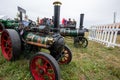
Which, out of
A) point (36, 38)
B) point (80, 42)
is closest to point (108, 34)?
point (80, 42)

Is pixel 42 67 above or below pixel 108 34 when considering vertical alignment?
below

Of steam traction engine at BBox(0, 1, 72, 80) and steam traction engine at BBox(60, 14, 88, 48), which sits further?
steam traction engine at BBox(60, 14, 88, 48)

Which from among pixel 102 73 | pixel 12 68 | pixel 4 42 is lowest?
pixel 102 73

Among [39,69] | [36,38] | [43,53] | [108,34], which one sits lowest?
[39,69]

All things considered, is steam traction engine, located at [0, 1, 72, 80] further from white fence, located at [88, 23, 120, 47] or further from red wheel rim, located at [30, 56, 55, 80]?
white fence, located at [88, 23, 120, 47]

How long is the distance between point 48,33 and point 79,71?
1.32 meters

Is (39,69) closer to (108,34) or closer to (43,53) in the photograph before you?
(43,53)

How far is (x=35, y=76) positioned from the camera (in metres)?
2.19

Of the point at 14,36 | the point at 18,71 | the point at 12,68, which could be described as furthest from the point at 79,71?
the point at 14,36

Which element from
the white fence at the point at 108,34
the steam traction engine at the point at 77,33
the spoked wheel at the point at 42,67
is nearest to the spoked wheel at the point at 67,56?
the spoked wheel at the point at 42,67

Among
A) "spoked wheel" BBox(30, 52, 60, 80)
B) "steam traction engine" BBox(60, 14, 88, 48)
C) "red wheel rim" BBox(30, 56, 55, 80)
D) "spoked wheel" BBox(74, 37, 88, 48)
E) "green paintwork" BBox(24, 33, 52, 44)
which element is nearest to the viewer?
"spoked wheel" BBox(30, 52, 60, 80)

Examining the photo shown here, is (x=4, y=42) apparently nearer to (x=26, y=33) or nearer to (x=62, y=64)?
(x=26, y=33)

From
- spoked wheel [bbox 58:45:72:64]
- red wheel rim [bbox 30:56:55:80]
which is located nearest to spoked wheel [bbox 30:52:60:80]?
red wheel rim [bbox 30:56:55:80]

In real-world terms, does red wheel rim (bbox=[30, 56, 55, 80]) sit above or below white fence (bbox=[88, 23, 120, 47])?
below
